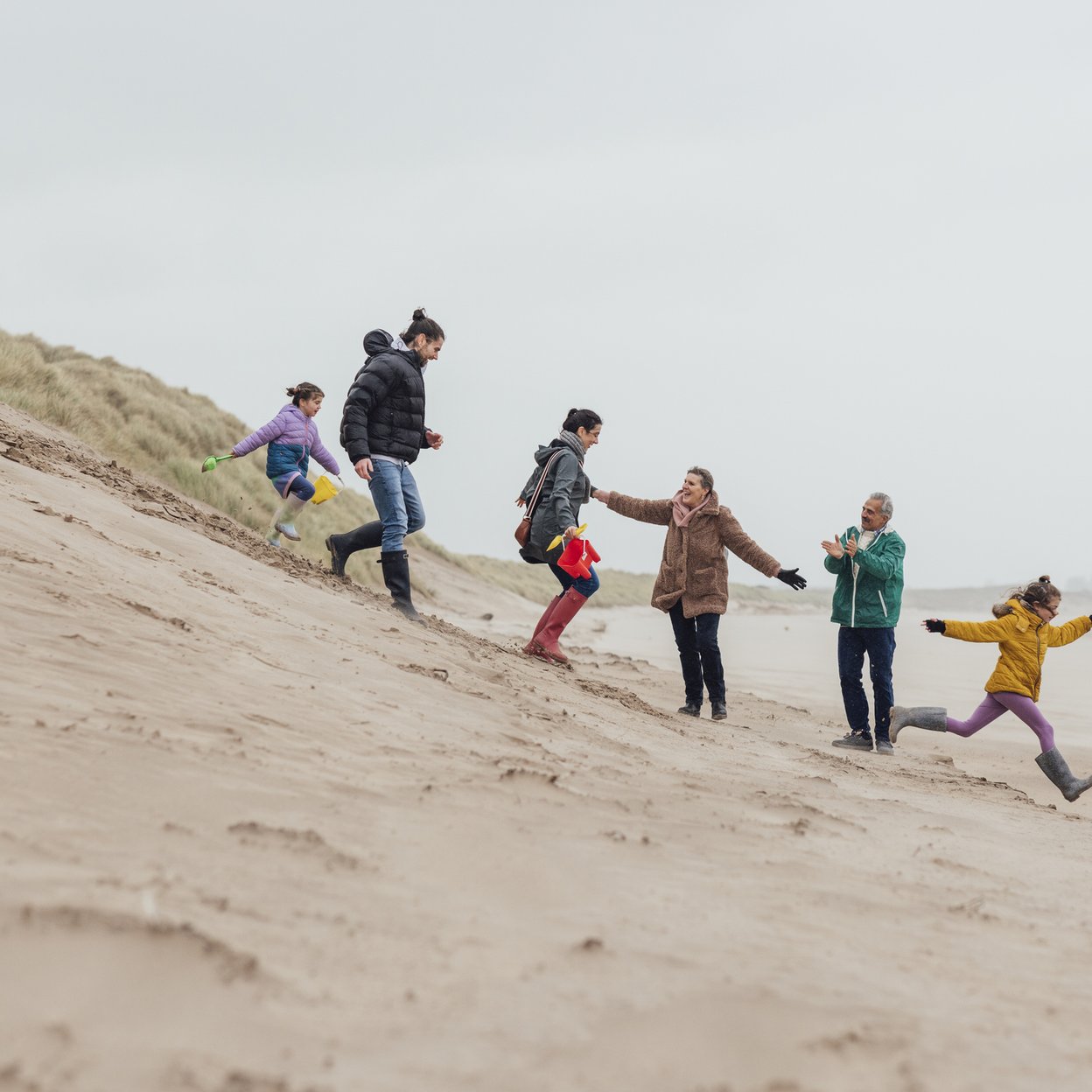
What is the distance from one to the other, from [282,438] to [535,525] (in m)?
2.97

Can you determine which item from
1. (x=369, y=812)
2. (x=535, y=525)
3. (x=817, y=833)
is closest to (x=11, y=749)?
(x=369, y=812)

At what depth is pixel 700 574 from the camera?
23.3ft

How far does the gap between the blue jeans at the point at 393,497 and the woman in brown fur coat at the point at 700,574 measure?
6.14 feet

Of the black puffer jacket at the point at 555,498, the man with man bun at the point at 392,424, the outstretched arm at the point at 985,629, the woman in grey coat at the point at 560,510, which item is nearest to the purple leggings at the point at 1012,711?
the outstretched arm at the point at 985,629

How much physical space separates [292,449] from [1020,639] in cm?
616

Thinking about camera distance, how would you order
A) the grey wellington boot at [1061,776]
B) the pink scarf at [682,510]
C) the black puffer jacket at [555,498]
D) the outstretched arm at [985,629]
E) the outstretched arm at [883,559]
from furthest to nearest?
the black puffer jacket at [555,498], the pink scarf at [682,510], the outstretched arm at [883,559], the outstretched arm at [985,629], the grey wellington boot at [1061,776]

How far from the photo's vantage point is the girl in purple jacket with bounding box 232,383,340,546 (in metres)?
9.17

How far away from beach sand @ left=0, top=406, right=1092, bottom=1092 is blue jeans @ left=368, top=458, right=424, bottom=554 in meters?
2.32

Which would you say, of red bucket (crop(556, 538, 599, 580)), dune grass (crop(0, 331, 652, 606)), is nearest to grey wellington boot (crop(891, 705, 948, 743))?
red bucket (crop(556, 538, 599, 580))

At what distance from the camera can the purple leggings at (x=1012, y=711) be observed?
20.1 feet

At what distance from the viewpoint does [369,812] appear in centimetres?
288

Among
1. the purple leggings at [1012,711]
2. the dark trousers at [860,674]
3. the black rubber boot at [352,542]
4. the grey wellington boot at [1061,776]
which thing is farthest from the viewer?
the black rubber boot at [352,542]

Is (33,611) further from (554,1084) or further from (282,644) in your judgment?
(554,1084)

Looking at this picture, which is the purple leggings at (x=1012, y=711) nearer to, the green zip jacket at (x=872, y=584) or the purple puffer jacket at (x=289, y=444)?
the green zip jacket at (x=872, y=584)
